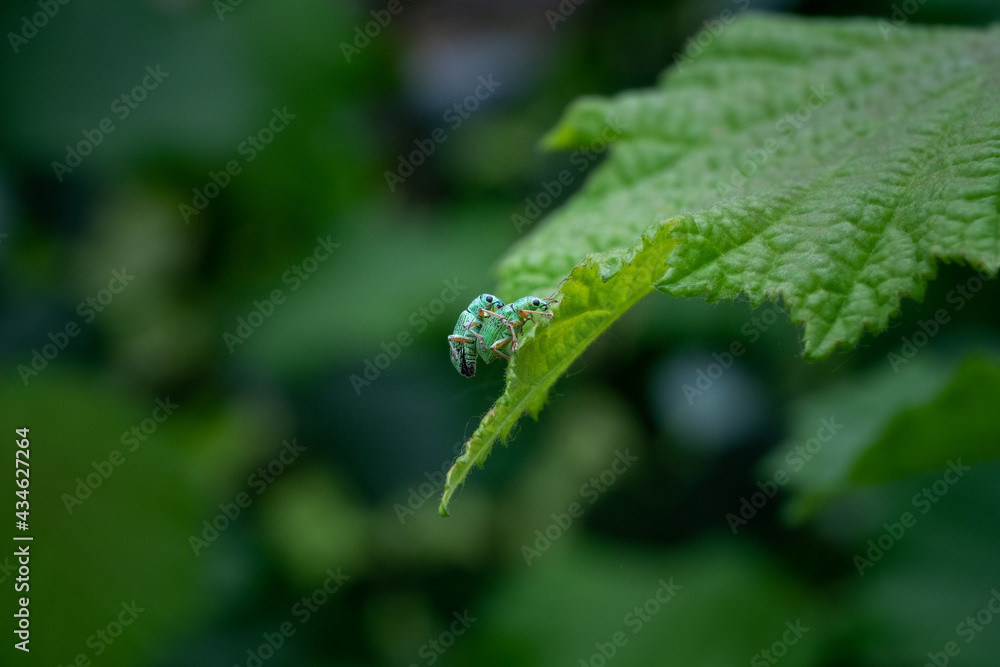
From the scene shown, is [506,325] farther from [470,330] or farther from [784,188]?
[784,188]

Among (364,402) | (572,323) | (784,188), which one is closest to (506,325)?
(572,323)

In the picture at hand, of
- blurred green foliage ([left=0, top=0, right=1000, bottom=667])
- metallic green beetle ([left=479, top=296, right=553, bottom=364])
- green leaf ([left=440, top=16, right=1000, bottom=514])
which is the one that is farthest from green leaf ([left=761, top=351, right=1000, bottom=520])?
metallic green beetle ([left=479, top=296, right=553, bottom=364])

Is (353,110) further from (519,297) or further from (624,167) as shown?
(519,297)

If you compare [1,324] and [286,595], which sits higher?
[1,324]

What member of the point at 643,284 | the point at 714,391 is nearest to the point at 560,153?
the point at 714,391

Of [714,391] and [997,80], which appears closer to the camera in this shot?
[997,80]

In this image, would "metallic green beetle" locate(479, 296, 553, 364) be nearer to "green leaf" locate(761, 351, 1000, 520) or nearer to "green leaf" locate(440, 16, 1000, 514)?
"green leaf" locate(440, 16, 1000, 514)

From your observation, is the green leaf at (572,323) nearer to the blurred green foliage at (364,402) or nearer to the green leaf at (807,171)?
the green leaf at (807,171)
